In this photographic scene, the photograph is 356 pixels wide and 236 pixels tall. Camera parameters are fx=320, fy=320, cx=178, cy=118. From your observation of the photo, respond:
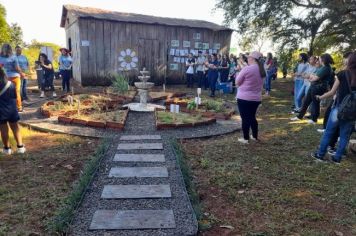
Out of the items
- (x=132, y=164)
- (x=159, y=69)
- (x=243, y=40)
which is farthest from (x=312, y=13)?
(x=132, y=164)

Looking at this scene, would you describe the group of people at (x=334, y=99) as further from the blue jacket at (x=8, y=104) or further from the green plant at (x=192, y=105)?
the blue jacket at (x=8, y=104)

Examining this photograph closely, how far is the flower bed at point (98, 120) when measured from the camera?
25.0ft

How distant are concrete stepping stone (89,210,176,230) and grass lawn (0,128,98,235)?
0.58m

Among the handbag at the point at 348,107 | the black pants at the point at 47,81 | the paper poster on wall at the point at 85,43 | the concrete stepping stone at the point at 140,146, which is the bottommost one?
the concrete stepping stone at the point at 140,146

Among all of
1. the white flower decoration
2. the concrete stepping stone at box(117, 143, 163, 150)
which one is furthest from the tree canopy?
the concrete stepping stone at box(117, 143, 163, 150)

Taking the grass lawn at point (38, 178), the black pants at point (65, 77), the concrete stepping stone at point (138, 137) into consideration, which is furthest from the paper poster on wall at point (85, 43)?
the concrete stepping stone at point (138, 137)

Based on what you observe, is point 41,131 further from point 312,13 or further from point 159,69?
point 312,13

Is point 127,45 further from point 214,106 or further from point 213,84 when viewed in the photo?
point 214,106

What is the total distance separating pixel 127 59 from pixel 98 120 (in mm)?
8938

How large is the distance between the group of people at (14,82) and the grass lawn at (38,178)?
0.45 metres

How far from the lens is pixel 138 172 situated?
16.4 ft

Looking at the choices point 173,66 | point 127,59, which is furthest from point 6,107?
point 173,66

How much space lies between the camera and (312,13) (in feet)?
47.2

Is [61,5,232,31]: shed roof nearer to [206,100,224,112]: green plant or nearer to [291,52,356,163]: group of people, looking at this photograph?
[206,100,224,112]: green plant
